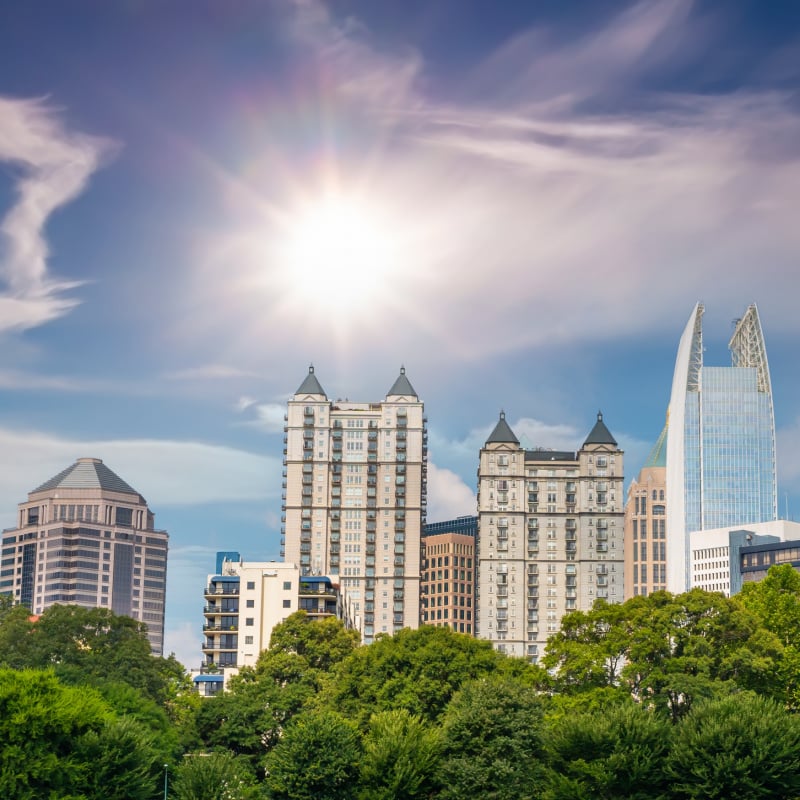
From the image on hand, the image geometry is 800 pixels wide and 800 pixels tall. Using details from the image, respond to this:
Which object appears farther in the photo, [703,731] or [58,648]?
[58,648]

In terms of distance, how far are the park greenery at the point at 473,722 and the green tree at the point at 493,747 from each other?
15 centimetres

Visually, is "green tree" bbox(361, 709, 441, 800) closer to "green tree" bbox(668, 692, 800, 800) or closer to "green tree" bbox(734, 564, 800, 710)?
"green tree" bbox(668, 692, 800, 800)

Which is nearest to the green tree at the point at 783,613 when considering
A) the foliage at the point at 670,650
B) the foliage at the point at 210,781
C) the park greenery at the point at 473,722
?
the park greenery at the point at 473,722

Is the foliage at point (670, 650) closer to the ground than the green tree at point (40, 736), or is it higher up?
higher up

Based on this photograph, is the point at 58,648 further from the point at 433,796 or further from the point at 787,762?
the point at 787,762

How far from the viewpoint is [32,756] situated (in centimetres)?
9950

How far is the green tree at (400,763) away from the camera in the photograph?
106 metres

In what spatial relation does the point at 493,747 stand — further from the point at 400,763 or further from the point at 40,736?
the point at 40,736

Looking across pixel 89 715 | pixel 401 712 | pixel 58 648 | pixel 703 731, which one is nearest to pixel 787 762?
pixel 703 731

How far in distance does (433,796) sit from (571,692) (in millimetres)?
18956

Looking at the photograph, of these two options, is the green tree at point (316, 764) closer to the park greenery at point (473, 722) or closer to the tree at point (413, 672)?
the park greenery at point (473, 722)

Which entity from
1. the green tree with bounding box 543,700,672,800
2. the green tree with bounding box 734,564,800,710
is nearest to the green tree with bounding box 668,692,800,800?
the green tree with bounding box 543,700,672,800

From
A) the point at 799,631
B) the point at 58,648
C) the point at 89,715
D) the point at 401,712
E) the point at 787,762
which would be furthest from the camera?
the point at 58,648

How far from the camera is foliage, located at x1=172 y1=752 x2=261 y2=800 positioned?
4301 inches
